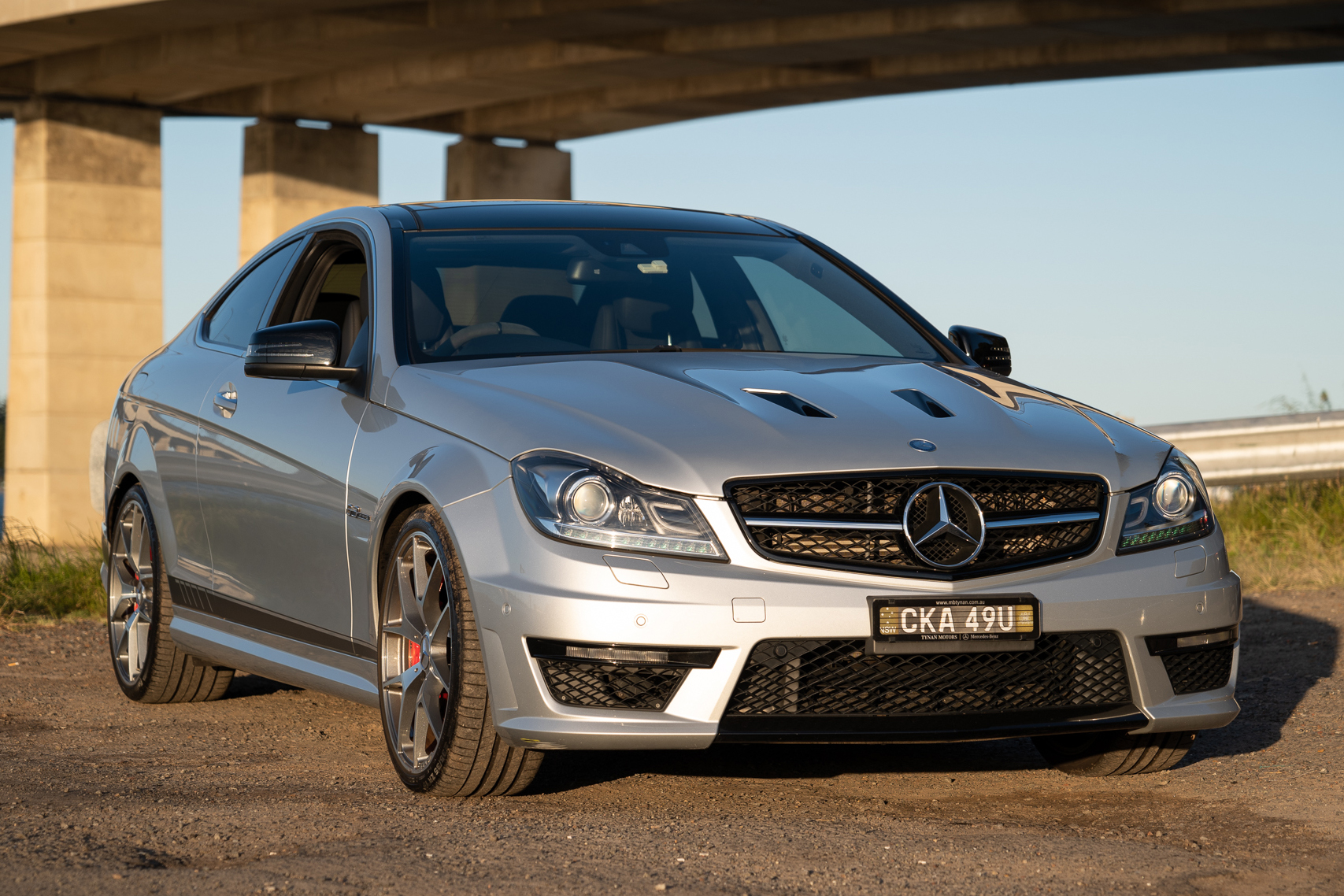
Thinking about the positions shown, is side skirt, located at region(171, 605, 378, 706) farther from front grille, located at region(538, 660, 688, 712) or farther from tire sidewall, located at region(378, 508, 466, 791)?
front grille, located at region(538, 660, 688, 712)

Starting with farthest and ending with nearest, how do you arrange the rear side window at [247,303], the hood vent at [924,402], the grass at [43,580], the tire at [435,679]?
the grass at [43,580]
the rear side window at [247,303]
the hood vent at [924,402]
the tire at [435,679]

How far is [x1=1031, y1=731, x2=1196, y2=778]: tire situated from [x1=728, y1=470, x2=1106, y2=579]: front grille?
82cm

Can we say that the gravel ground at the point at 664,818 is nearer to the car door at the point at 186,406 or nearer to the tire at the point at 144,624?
the tire at the point at 144,624

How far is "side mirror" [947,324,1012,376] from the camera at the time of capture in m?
6.13

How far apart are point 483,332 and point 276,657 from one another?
1.25 m

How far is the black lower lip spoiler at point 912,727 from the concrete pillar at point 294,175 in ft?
96.3

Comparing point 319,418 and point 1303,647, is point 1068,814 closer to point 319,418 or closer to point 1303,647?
point 319,418

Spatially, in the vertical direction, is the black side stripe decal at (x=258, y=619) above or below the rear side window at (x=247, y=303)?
below

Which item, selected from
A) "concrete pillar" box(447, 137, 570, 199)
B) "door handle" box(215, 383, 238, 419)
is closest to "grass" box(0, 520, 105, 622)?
"door handle" box(215, 383, 238, 419)

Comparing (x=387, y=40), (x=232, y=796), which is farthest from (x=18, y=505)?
(x=232, y=796)

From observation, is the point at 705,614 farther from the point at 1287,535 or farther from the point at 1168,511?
the point at 1287,535

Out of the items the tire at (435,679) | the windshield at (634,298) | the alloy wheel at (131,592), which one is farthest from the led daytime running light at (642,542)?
the alloy wheel at (131,592)

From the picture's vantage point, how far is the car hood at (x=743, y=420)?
4.49 m

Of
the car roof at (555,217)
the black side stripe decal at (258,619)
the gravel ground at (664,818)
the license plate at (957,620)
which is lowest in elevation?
the gravel ground at (664,818)
